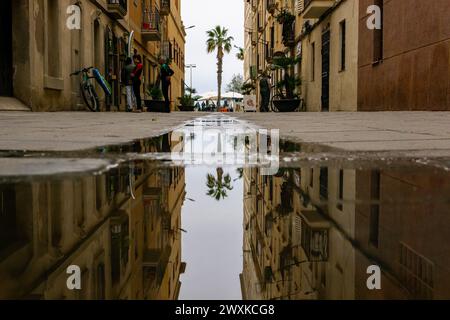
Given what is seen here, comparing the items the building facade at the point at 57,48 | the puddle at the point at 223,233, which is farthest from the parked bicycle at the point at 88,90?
the puddle at the point at 223,233

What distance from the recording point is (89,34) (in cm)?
1650

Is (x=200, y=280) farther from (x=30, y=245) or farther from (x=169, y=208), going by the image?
(x=169, y=208)

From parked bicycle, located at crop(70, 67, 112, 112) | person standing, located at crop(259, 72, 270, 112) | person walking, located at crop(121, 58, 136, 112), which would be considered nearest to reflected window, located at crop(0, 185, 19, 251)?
parked bicycle, located at crop(70, 67, 112, 112)

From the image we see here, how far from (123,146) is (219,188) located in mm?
1587

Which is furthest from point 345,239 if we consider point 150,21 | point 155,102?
point 150,21

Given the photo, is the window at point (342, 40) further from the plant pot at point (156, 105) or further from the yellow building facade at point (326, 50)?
the plant pot at point (156, 105)

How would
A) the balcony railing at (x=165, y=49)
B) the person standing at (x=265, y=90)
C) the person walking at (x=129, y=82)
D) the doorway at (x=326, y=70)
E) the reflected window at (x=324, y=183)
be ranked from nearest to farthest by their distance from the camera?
the reflected window at (x=324, y=183) → the person walking at (x=129, y=82) → the doorway at (x=326, y=70) → the person standing at (x=265, y=90) → the balcony railing at (x=165, y=49)

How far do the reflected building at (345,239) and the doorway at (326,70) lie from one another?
1786 centimetres

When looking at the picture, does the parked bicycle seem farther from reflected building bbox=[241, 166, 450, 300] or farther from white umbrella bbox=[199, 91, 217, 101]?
white umbrella bbox=[199, 91, 217, 101]

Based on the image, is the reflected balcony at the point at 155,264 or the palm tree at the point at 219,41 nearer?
the reflected balcony at the point at 155,264

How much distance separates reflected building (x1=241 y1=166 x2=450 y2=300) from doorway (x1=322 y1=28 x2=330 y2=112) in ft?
58.6

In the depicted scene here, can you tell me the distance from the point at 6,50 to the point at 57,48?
7.16 feet

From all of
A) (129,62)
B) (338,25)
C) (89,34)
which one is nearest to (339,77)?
(338,25)

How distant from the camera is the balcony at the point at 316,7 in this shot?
60.8 ft
